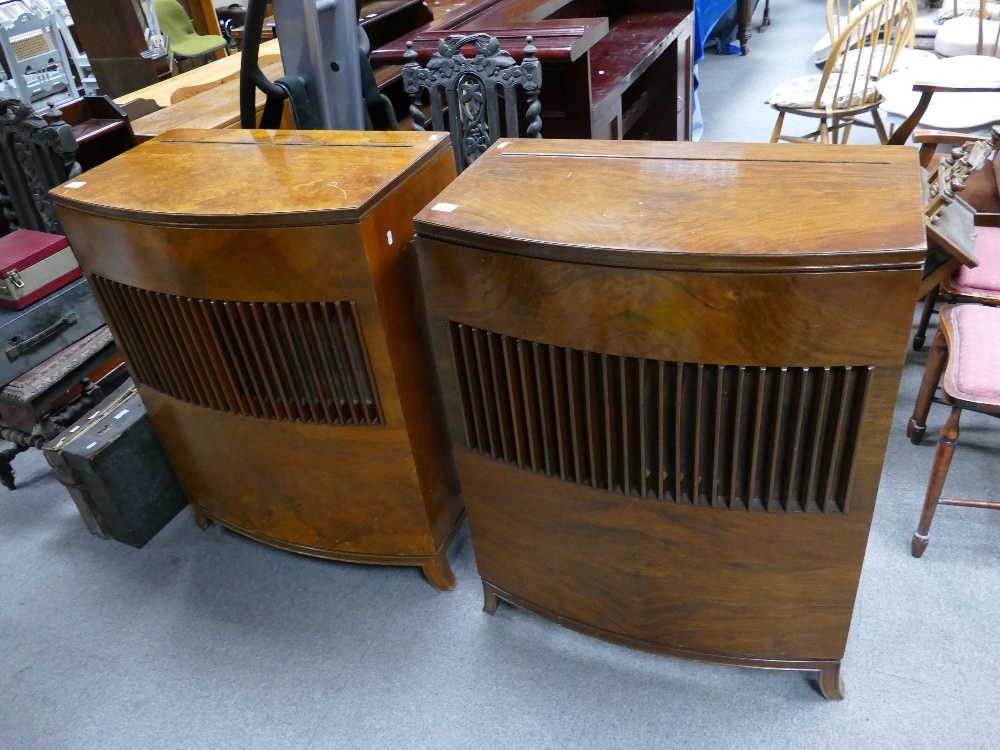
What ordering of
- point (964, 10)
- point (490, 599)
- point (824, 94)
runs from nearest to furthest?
point (490, 599) < point (824, 94) < point (964, 10)

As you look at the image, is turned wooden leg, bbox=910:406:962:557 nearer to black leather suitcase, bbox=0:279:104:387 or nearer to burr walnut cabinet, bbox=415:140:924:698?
burr walnut cabinet, bbox=415:140:924:698

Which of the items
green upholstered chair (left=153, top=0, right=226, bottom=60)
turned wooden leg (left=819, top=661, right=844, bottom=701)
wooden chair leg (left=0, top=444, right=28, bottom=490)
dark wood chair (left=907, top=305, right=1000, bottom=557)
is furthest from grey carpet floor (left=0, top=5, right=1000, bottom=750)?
green upholstered chair (left=153, top=0, right=226, bottom=60)

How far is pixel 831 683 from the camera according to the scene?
1.43 meters

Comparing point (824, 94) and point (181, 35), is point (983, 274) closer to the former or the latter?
point (824, 94)

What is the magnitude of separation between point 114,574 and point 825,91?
316cm

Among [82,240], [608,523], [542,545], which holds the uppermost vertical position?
[82,240]

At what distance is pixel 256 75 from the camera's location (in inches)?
69.1

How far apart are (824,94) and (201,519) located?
290 centimetres

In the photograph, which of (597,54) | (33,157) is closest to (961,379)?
(597,54)

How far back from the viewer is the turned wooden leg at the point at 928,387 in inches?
71.5

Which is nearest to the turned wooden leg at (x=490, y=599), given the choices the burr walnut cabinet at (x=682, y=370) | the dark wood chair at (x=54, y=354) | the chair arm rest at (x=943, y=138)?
the burr walnut cabinet at (x=682, y=370)

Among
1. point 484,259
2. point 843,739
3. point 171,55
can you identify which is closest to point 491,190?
point 484,259

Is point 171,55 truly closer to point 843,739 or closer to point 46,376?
point 46,376

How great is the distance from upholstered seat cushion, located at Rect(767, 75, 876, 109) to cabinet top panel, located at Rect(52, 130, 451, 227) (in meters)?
2.22
